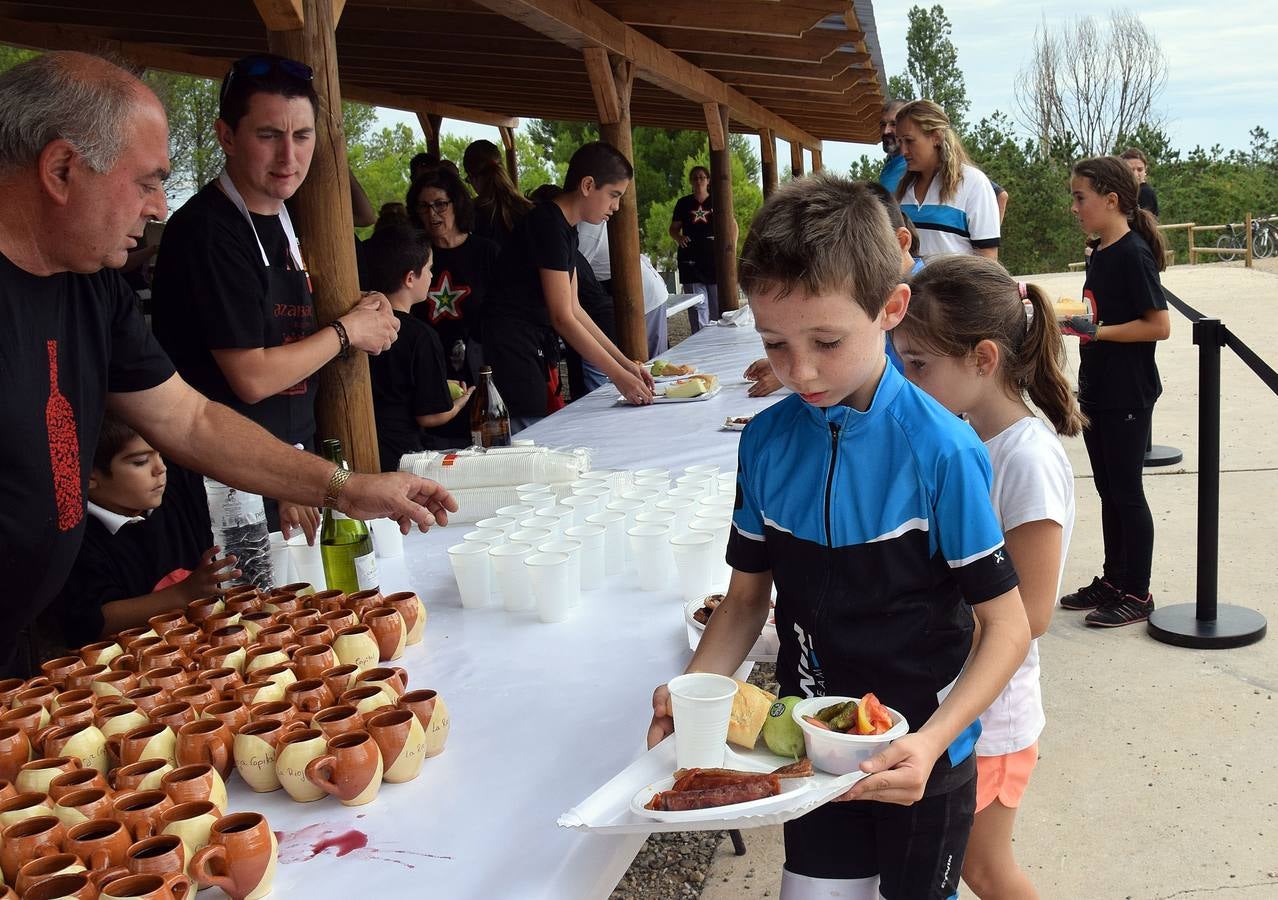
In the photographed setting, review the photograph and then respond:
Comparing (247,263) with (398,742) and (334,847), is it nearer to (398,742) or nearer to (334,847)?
(398,742)

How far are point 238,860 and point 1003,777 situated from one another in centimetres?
126

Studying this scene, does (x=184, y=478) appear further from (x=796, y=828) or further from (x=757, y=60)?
(x=757, y=60)

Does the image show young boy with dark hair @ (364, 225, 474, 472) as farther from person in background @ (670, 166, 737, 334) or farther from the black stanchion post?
person in background @ (670, 166, 737, 334)

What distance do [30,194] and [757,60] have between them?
836cm

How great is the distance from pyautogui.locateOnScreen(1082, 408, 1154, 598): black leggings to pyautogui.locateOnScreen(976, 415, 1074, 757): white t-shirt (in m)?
2.42

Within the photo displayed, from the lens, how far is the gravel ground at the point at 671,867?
2824mm

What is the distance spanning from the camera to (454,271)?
17.4 feet

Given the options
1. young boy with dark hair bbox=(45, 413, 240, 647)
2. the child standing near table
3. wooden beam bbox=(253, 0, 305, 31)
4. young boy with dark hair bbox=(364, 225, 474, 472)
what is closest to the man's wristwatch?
young boy with dark hair bbox=(45, 413, 240, 647)

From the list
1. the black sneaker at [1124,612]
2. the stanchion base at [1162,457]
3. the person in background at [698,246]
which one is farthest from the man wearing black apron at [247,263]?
the person in background at [698,246]

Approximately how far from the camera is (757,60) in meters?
9.35

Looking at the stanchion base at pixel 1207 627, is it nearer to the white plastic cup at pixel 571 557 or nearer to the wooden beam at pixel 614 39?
the white plastic cup at pixel 571 557

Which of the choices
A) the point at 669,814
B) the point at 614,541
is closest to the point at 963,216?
the point at 614,541

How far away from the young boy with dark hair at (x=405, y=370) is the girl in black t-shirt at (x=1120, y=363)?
7.87ft

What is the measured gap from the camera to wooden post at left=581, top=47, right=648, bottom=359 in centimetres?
672
